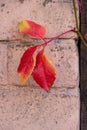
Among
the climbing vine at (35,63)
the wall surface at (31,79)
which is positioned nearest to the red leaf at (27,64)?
the climbing vine at (35,63)

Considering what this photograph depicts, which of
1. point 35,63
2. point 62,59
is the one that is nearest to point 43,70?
point 35,63

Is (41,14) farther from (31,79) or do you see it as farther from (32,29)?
(31,79)

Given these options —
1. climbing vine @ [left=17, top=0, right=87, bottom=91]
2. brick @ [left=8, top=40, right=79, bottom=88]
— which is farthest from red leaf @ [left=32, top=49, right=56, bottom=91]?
brick @ [left=8, top=40, right=79, bottom=88]

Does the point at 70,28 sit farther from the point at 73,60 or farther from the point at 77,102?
the point at 77,102

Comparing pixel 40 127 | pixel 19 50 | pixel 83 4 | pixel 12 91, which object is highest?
pixel 83 4

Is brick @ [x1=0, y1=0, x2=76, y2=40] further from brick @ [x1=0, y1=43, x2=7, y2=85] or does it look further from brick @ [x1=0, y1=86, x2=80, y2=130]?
brick @ [x1=0, y1=86, x2=80, y2=130]

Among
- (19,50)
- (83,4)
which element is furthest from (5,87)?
(83,4)
